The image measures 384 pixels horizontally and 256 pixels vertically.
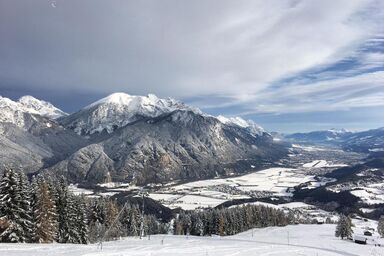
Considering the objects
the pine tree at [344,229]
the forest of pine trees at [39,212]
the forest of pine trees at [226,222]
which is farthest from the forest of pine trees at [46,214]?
the pine tree at [344,229]

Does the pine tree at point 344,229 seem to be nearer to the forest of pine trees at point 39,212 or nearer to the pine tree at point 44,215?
the forest of pine trees at point 39,212

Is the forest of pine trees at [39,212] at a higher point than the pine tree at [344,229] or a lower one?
higher

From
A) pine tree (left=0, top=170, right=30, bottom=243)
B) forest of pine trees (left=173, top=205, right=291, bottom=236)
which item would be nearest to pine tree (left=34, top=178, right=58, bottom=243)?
pine tree (left=0, top=170, right=30, bottom=243)

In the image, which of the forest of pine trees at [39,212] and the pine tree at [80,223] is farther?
the pine tree at [80,223]

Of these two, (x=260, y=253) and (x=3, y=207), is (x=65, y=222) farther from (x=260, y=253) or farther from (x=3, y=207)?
(x=260, y=253)

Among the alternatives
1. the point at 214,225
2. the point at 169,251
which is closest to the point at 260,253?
the point at 169,251

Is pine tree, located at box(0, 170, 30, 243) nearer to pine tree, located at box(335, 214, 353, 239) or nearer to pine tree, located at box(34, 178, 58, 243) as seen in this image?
pine tree, located at box(34, 178, 58, 243)

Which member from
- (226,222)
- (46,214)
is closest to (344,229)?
(226,222)

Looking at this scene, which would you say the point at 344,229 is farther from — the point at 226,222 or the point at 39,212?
the point at 39,212
